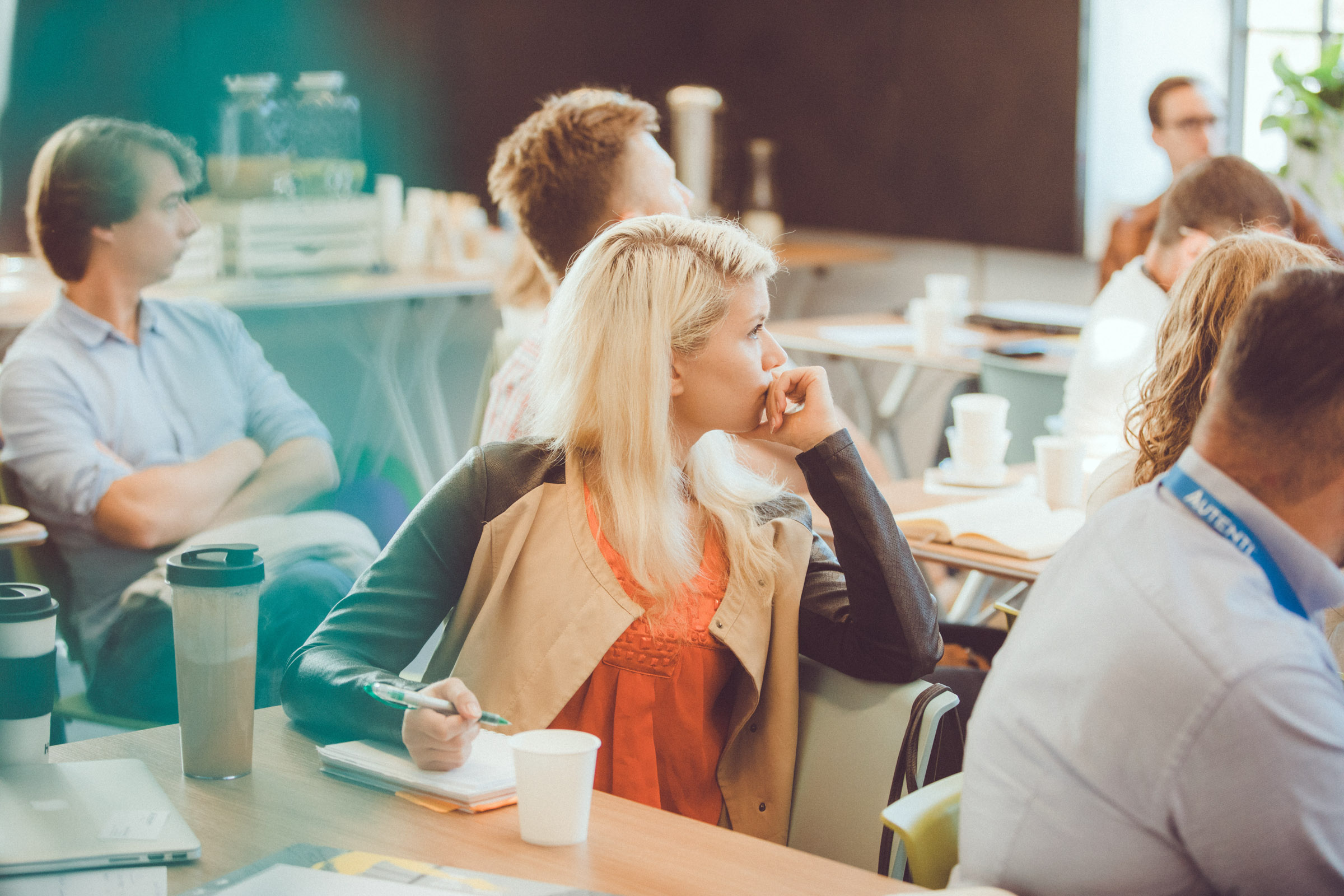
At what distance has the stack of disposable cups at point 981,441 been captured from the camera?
259 cm

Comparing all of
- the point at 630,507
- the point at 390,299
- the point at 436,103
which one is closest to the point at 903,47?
→ the point at 436,103

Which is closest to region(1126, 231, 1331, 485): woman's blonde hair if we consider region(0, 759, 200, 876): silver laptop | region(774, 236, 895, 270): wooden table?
region(0, 759, 200, 876): silver laptop

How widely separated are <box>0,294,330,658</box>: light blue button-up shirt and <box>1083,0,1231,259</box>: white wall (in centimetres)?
344

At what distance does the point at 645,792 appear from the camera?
1576mm

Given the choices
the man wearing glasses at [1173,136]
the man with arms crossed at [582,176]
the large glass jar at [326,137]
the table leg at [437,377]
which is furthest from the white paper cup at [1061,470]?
the large glass jar at [326,137]

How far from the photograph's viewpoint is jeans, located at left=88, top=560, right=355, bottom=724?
2.27m

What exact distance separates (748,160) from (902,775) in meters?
4.77

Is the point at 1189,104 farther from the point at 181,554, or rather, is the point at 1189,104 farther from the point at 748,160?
the point at 181,554

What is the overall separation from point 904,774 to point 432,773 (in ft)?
1.64

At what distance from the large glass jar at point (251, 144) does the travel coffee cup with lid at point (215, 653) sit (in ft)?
8.99

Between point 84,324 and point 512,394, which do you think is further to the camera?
point 84,324

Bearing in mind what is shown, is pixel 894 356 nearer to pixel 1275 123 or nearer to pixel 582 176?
pixel 582 176

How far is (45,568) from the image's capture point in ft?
7.72

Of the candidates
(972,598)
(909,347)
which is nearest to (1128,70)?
(909,347)
